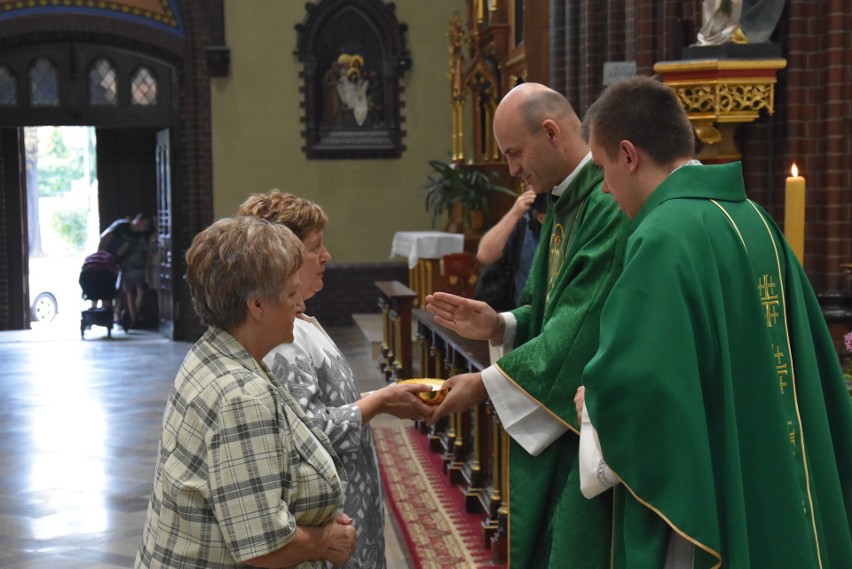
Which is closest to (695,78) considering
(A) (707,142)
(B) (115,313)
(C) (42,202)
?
(A) (707,142)

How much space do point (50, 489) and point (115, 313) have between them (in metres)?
8.41

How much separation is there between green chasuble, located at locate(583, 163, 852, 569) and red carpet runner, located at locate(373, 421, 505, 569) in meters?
2.48

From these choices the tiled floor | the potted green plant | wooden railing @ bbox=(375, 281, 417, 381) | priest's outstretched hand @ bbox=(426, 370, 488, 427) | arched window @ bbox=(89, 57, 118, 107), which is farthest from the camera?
arched window @ bbox=(89, 57, 118, 107)

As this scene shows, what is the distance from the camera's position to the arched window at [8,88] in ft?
40.2


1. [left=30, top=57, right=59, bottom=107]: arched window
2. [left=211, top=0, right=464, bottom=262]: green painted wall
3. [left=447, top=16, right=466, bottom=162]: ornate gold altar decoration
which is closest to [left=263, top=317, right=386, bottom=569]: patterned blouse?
[left=447, top=16, right=466, bottom=162]: ornate gold altar decoration

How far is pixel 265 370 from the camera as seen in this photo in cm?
210

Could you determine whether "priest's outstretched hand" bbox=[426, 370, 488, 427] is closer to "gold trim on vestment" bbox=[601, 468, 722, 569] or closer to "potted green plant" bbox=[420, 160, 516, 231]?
"gold trim on vestment" bbox=[601, 468, 722, 569]

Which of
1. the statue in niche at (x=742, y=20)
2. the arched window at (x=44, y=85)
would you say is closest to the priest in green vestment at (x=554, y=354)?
the statue in niche at (x=742, y=20)

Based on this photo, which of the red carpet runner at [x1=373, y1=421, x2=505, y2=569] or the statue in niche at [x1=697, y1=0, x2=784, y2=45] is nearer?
the red carpet runner at [x1=373, y1=421, x2=505, y2=569]

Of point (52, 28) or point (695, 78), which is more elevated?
point (52, 28)

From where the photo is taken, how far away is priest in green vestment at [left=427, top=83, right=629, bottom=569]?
2.55m

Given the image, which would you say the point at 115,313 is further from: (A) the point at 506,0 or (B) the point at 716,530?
(B) the point at 716,530

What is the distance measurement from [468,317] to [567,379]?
0.53 meters

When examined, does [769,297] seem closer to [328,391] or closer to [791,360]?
[791,360]
